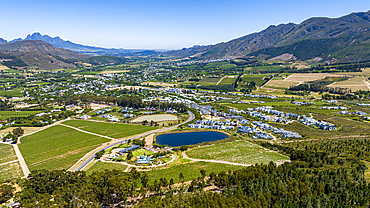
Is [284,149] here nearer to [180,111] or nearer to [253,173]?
[253,173]

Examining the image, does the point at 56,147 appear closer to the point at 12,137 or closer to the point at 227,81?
the point at 12,137

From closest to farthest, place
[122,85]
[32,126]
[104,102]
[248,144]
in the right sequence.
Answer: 1. [248,144]
2. [32,126]
3. [104,102]
4. [122,85]

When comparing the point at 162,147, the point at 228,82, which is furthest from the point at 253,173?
the point at 228,82

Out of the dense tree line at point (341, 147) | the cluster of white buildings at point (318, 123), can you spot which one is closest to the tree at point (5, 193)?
the dense tree line at point (341, 147)

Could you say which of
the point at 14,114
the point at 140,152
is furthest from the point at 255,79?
the point at 14,114

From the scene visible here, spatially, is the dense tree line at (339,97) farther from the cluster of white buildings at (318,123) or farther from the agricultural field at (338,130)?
the cluster of white buildings at (318,123)

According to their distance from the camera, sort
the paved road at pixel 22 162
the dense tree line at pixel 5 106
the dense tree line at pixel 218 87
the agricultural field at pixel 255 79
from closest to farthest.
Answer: the paved road at pixel 22 162 < the dense tree line at pixel 5 106 < the dense tree line at pixel 218 87 < the agricultural field at pixel 255 79
